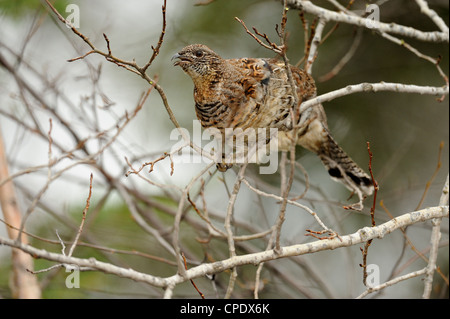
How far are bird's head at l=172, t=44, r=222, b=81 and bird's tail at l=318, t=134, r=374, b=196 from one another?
1457 mm

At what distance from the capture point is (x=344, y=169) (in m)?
4.84

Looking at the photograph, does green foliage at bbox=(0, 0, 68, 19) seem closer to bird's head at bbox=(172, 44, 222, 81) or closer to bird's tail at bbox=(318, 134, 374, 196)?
bird's head at bbox=(172, 44, 222, 81)

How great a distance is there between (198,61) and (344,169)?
1.85 meters

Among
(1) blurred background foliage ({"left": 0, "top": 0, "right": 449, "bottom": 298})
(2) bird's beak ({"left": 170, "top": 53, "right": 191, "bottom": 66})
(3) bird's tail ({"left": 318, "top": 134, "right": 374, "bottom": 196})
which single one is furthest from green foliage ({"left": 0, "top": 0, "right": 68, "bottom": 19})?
(3) bird's tail ({"left": 318, "top": 134, "right": 374, "bottom": 196})

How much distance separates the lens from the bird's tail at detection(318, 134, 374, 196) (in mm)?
4754

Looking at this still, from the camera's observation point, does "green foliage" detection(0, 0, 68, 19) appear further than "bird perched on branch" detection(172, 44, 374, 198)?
Yes

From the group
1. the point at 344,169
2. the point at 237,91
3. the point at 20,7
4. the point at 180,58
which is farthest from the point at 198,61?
the point at 20,7

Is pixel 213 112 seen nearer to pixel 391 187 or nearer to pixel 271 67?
pixel 271 67

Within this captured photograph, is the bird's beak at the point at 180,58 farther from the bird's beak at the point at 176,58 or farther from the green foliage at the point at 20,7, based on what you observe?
the green foliage at the point at 20,7

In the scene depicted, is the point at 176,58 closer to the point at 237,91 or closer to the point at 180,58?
the point at 180,58

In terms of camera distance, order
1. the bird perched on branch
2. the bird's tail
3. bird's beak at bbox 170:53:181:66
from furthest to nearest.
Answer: the bird's tail, the bird perched on branch, bird's beak at bbox 170:53:181:66

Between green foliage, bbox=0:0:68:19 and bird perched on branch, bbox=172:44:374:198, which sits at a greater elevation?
green foliage, bbox=0:0:68:19
